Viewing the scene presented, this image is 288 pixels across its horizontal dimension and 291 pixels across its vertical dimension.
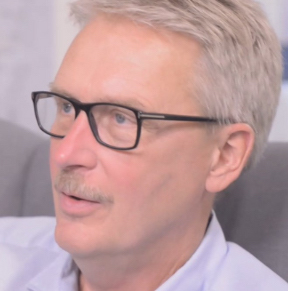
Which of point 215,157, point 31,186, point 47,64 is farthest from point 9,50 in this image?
point 215,157

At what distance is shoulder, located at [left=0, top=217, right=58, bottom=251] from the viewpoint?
58.7 inches

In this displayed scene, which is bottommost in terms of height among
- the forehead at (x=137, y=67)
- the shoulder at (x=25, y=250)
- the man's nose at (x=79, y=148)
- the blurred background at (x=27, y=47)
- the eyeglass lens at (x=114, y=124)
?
the shoulder at (x=25, y=250)

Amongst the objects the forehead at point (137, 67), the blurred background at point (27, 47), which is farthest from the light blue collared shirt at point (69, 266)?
the blurred background at point (27, 47)

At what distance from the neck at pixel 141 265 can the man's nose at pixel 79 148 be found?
0.19 m

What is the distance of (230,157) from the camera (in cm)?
124

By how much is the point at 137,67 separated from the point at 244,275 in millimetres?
483

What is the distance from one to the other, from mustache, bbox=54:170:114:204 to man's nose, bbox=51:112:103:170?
0.07 ft

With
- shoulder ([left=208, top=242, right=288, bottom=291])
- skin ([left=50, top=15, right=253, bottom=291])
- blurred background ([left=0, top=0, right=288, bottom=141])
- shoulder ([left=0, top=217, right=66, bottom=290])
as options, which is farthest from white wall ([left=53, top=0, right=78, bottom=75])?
shoulder ([left=208, top=242, right=288, bottom=291])

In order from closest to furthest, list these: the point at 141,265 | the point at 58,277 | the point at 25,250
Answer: the point at 141,265
the point at 58,277
the point at 25,250

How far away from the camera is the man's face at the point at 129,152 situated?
1112mm

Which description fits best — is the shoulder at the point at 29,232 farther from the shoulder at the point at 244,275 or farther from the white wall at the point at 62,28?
the white wall at the point at 62,28

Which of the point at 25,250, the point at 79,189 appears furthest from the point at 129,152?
the point at 25,250

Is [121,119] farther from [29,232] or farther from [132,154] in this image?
[29,232]

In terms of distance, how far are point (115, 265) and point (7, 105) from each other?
118 centimetres
